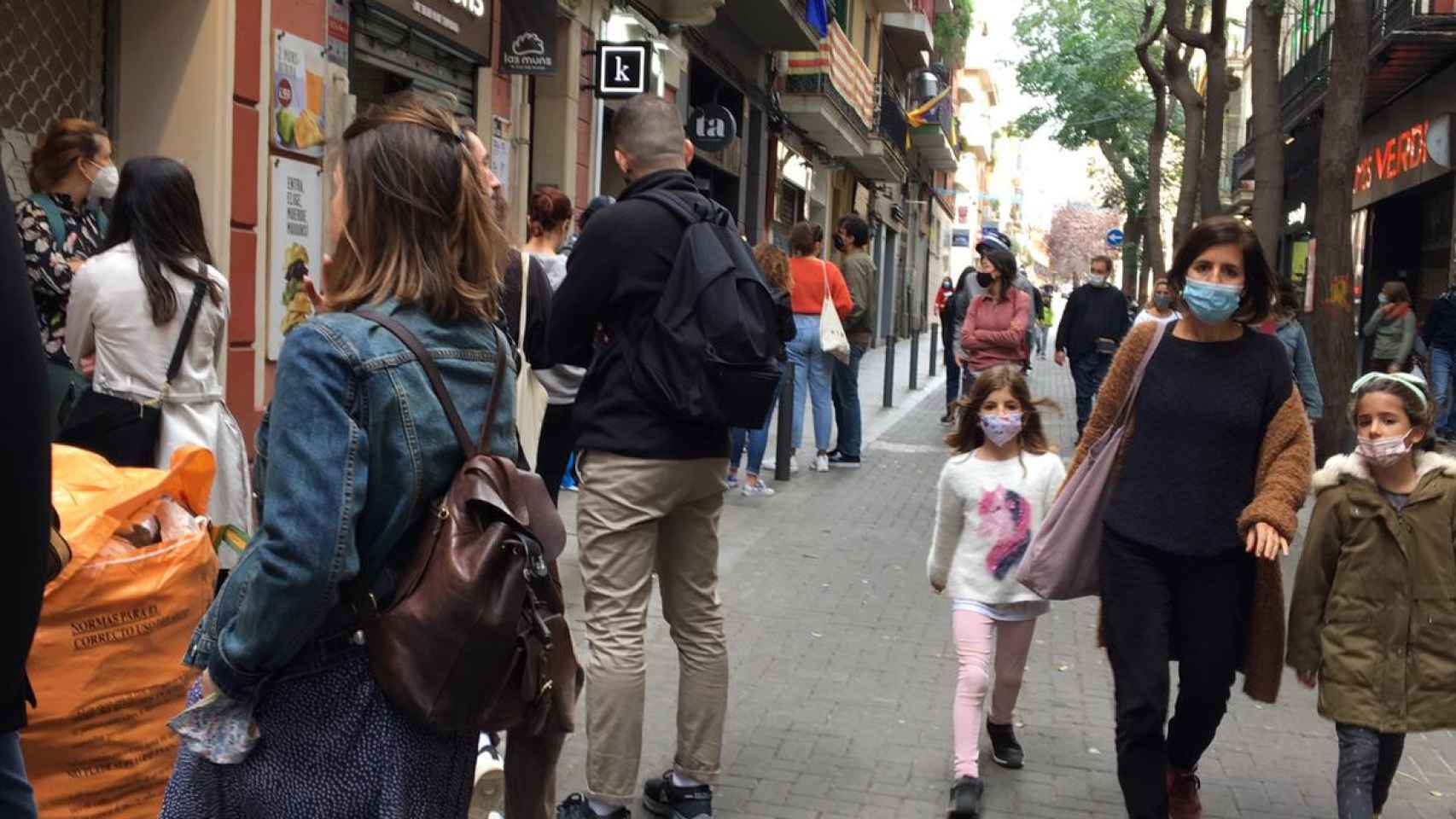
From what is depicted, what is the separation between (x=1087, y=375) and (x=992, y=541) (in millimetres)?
10115

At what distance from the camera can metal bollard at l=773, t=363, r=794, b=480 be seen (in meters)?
10.8

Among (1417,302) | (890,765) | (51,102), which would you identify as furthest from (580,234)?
(1417,302)

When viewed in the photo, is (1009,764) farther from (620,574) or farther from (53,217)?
(53,217)

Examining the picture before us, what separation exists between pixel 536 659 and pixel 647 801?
2193 mm

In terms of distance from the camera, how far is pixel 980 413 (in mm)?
4996

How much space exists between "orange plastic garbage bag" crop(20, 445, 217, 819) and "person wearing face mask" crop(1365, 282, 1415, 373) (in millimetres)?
16961

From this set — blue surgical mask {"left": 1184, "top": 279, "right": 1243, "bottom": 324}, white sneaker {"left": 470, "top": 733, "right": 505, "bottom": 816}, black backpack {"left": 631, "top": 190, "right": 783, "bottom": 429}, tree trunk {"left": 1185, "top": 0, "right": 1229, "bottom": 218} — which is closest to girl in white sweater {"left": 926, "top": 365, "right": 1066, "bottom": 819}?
blue surgical mask {"left": 1184, "top": 279, "right": 1243, "bottom": 324}

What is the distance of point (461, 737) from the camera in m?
2.56

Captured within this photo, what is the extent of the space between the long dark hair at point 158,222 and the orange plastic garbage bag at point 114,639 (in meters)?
1.26

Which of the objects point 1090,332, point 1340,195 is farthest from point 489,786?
point 1090,332

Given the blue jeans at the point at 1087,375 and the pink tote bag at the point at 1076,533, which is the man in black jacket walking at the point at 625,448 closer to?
the pink tote bag at the point at 1076,533

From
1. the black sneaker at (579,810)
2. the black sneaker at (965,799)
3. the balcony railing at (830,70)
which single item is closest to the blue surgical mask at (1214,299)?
the black sneaker at (965,799)

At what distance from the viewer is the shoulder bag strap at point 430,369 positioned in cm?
244

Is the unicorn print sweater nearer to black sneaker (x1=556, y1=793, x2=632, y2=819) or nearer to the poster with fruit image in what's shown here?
black sneaker (x1=556, y1=793, x2=632, y2=819)
